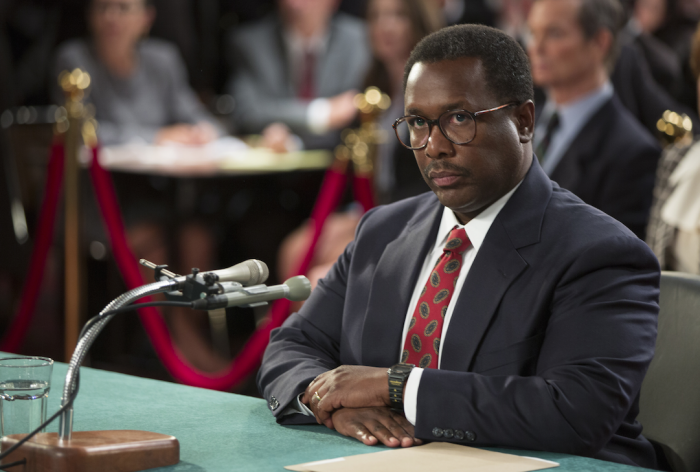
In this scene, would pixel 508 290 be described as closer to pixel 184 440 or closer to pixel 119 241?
pixel 184 440

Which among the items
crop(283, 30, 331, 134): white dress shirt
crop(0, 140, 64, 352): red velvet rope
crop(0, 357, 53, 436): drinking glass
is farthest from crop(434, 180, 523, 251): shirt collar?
crop(283, 30, 331, 134): white dress shirt

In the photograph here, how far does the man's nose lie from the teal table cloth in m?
0.59

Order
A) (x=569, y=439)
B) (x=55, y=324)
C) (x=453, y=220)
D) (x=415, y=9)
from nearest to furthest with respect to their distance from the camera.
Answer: (x=569, y=439), (x=453, y=220), (x=415, y=9), (x=55, y=324)

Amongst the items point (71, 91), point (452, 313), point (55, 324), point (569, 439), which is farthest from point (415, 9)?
point (569, 439)

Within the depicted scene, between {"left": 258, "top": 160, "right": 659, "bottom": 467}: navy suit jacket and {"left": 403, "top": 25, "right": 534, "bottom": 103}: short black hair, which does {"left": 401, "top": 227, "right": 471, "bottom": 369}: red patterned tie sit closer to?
{"left": 258, "top": 160, "right": 659, "bottom": 467}: navy suit jacket

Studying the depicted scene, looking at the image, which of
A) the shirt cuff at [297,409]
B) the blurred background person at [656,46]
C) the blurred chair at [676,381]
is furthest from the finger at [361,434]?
the blurred background person at [656,46]

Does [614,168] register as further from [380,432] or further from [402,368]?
[380,432]

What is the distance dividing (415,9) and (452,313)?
3.34 meters

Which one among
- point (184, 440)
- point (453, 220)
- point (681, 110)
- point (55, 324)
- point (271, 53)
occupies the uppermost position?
point (271, 53)

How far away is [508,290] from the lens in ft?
5.89

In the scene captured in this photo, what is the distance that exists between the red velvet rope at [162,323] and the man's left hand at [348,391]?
2.05m

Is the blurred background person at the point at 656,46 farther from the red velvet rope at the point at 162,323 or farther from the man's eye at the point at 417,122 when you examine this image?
the man's eye at the point at 417,122

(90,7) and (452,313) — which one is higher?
(90,7)

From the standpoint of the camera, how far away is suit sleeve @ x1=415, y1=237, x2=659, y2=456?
159 centimetres
